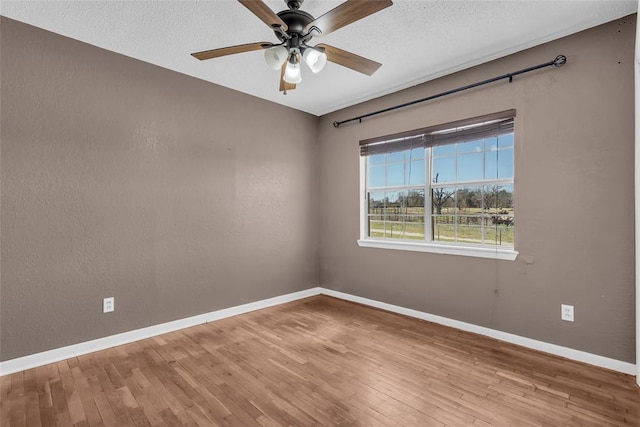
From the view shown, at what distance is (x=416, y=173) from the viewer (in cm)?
377

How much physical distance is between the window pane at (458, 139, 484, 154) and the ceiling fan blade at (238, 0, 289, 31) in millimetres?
2328

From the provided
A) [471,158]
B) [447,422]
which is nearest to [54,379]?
[447,422]

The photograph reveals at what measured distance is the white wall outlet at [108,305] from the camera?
2.83m

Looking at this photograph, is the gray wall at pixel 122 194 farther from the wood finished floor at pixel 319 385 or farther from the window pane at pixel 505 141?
the window pane at pixel 505 141

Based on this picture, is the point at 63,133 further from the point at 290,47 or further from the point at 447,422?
the point at 447,422

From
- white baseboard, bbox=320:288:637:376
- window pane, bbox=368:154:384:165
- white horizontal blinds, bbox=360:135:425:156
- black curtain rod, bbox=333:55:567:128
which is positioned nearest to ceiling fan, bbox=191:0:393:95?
black curtain rod, bbox=333:55:567:128

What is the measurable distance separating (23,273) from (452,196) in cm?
398

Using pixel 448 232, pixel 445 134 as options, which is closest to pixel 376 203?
pixel 448 232

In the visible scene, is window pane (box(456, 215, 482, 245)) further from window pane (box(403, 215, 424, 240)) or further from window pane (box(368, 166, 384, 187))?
window pane (box(368, 166, 384, 187))

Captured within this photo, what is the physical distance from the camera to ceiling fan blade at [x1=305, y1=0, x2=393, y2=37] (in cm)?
163

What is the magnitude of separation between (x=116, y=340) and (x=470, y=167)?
12.7 ft

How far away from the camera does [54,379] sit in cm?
230

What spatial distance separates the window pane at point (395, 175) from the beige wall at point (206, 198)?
442 millimetres

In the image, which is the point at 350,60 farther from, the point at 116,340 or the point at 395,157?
the point at 116,340
